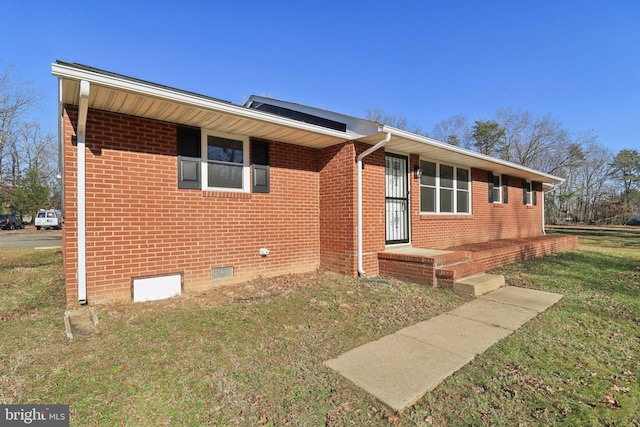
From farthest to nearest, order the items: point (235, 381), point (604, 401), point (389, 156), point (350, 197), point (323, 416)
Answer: point (389, 156) < point (350, 197) < point (235, 381) < point (604, 401) < point (323, 416)

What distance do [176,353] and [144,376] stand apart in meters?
0.42

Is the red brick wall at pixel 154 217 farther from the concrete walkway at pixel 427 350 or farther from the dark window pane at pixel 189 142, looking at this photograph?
the concrete walkway at pixel 427 350

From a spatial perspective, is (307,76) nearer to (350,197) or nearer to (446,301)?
(350,197)

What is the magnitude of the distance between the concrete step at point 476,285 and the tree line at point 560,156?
89.4 ft

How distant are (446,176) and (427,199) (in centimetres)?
123

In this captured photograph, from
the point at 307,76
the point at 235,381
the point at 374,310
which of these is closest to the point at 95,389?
the point at 235,381

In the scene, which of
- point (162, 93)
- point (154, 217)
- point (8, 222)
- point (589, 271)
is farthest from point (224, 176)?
point (8, 222)

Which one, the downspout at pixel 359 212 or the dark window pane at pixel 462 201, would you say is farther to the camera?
the dark window pane at pixel 462 201

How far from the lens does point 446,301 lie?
→ 16.3 feet

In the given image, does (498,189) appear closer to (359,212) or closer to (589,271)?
(589,271)

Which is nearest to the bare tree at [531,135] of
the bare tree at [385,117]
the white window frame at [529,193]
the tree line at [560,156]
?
the tree line at [560,156]

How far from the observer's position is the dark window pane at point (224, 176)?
529 cm

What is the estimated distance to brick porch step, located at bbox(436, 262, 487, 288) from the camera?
216 inches

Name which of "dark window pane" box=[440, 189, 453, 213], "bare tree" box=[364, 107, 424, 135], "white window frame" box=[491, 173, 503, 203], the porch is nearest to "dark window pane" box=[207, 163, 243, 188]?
the porch
